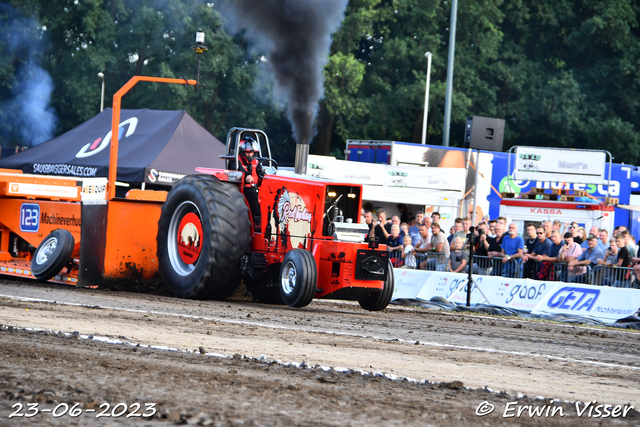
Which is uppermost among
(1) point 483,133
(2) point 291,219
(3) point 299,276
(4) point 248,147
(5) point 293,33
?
(5) point 293,33

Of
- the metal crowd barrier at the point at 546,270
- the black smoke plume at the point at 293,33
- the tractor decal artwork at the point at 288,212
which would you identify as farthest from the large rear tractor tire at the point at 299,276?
the metal crowd barrier at the point at 546,270

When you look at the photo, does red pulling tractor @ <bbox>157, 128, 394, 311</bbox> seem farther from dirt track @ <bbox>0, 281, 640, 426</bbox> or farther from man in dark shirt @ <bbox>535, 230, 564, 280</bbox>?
man in dark shirt @ <bbox>535, 230, 564, 280</bbox>

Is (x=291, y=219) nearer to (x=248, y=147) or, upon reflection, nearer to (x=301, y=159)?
(x=301, y=159)

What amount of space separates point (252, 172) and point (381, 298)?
252cm

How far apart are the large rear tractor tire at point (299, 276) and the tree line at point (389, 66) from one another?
2811 cm

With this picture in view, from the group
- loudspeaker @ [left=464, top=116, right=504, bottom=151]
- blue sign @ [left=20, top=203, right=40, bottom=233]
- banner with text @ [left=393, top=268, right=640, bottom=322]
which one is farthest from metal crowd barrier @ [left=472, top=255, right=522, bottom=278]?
blue sign @ [left=20, top=203, right=40, bottom=233]

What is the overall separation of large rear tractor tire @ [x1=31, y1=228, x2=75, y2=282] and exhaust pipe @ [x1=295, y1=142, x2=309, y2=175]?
3.52 meters

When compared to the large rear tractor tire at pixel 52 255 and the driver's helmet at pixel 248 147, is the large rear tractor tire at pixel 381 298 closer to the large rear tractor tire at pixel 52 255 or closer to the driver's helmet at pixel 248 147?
the driver's helmet at pixel 248 147

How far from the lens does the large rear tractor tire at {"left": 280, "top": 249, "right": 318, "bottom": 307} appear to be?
1045 centimetres

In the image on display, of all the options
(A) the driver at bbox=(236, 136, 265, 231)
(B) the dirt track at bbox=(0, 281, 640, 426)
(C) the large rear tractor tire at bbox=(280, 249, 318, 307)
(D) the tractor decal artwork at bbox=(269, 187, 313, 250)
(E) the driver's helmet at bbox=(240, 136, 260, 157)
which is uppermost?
(E) the driver's helmet at bbox=(240, 136, 260, 157)

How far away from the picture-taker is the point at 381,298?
1140 cm

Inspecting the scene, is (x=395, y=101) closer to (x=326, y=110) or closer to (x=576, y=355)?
(x=326, y=110)

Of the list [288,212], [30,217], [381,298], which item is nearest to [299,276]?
[288,212]

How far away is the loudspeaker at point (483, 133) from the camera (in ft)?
Answer: 53.7
